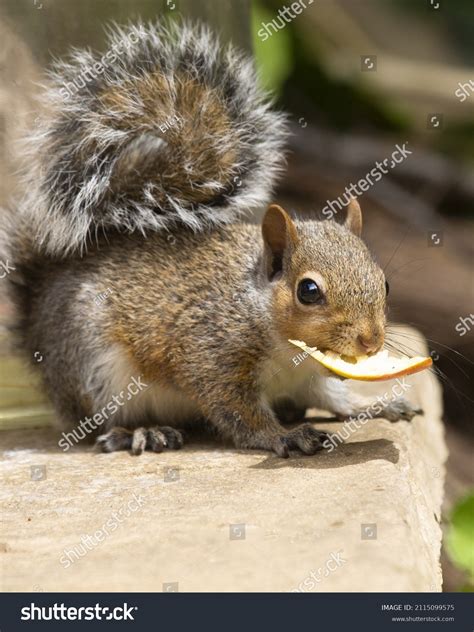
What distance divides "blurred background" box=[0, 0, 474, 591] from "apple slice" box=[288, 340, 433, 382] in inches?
47.0

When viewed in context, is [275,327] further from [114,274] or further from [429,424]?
[429,424]

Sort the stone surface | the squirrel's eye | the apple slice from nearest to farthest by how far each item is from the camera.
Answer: the stone surface
the apple slice
the squirrel's eye

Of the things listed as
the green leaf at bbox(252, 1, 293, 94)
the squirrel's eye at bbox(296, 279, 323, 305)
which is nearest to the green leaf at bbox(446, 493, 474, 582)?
the squirrel's eye at bbox(296, 279, 323, 305)

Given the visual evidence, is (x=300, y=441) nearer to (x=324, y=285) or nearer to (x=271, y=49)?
(x=324, y=285)

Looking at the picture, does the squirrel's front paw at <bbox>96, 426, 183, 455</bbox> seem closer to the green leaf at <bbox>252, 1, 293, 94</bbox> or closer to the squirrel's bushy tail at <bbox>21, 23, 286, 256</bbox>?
the squirrel's bushy tail at <bbox>21, 23, 286, 256</bbox>

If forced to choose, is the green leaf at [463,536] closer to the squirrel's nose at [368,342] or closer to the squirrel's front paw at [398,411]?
the squirrel's front paw at [398,411]

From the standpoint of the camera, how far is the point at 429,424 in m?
3.34

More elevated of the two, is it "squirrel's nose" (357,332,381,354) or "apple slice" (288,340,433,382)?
"squirrel's nose" (357,332,381,354)

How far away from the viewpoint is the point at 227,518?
7.06ft

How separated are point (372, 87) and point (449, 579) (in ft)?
11.9

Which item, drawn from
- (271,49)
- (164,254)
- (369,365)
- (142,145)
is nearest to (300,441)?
(369,365)

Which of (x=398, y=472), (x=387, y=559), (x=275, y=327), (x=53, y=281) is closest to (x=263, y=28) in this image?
(x=53, y=281)

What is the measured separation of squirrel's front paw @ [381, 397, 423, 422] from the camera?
9.96ft

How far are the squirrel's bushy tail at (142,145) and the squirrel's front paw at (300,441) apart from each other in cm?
73
